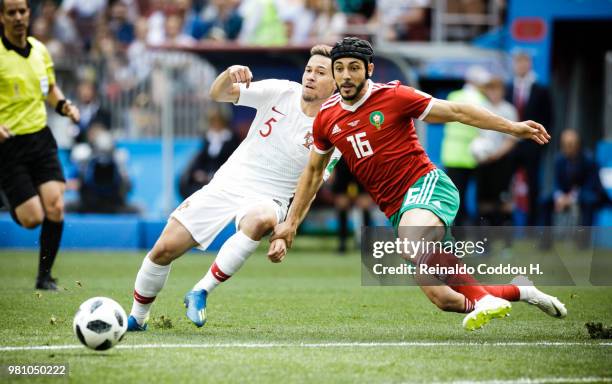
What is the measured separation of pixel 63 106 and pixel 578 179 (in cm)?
938

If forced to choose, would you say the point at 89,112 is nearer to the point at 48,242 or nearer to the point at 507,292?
the point at 48,242

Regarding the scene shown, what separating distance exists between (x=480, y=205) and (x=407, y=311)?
22.1 feet

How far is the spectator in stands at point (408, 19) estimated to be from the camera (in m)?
19.7

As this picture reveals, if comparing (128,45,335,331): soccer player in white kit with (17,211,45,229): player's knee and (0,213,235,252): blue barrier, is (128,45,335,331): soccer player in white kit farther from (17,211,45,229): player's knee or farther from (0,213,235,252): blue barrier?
(0,213,235,252): blue barrier

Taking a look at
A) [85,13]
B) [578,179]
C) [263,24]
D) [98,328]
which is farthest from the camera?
[85,13]

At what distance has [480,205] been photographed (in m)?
15.9

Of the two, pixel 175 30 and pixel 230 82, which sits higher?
pixel 230 82

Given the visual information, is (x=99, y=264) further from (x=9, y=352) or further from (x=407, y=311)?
(x=9, y=352)

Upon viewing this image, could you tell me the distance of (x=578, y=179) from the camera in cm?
1711

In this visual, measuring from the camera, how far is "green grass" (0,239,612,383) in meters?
6.12

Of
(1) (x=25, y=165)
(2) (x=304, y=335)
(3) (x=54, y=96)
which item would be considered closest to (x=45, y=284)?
(1) (x=25, y=165)

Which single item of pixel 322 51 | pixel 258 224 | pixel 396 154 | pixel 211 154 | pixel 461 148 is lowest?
pixel 211 154

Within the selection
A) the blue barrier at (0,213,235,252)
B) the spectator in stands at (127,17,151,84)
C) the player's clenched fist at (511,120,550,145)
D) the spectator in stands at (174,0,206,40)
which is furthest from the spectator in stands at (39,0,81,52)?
the player's clenched fist at (511,120,550,145)

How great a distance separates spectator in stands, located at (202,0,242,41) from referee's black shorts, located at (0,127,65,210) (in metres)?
8.63
